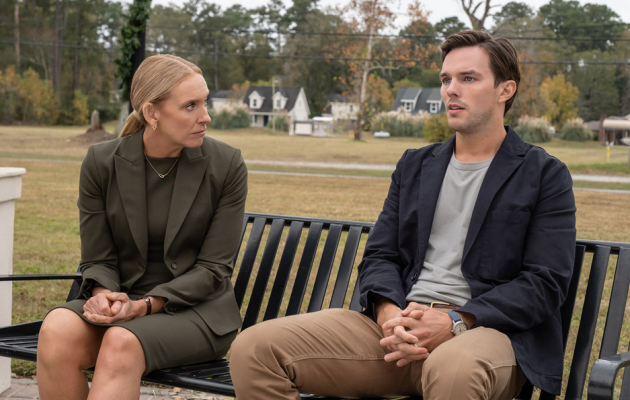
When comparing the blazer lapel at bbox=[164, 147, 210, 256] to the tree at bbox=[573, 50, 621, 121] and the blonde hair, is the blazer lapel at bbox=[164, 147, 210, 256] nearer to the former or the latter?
the blonde hair

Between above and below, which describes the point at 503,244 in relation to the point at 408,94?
below

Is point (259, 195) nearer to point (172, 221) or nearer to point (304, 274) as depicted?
point (304, 274)

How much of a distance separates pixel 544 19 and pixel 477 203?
69.3ft

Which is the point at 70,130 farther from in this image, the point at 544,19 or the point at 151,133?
the point at 151,133

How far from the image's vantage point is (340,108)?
79.3 ft

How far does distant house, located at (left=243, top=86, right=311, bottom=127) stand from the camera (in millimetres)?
25531

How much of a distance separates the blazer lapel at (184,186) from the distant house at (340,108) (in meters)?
20.7

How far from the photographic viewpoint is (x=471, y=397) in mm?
2027

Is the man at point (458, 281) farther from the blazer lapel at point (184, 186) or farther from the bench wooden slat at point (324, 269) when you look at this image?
the blazer lapel at point (184, 186)

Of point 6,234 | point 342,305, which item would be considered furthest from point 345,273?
point 6,234

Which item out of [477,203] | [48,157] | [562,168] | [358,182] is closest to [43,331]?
[477,203]

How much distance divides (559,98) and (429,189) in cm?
2037

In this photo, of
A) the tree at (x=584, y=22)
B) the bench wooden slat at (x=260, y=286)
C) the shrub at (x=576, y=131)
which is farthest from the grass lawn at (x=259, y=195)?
the tree at (x=584, y=22)

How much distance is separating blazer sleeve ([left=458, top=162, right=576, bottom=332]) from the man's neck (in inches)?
9.5
